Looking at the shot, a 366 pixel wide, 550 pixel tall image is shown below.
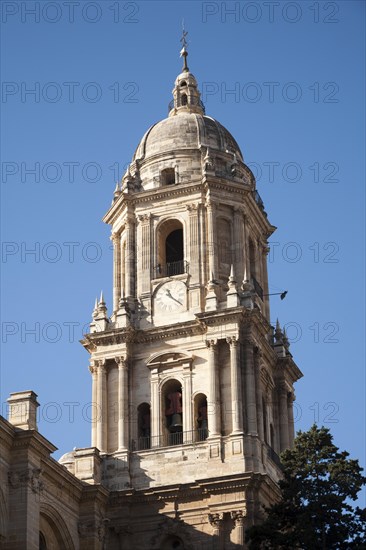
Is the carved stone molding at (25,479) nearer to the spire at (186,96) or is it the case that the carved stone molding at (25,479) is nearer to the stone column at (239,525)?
the stone column at (239,525)

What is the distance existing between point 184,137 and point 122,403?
1346cm

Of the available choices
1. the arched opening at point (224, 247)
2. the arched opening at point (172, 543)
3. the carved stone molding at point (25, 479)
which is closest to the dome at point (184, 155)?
the arched opening at point (224, 247)

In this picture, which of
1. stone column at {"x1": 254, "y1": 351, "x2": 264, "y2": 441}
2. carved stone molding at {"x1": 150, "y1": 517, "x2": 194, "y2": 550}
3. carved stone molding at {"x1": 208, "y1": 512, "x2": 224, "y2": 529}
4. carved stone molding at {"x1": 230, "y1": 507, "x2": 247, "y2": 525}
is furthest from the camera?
stone column at {"x1": 254, "y1": 351, "x2": 264, "y2": 441}

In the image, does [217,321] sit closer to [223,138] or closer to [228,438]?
[228,438]

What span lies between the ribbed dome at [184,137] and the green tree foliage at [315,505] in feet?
61.1

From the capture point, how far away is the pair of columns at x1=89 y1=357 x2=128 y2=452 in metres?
52.0

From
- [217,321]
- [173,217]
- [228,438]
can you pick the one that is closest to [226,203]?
[173,217]

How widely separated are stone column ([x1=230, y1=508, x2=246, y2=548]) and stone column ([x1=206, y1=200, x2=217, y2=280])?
1106 cm

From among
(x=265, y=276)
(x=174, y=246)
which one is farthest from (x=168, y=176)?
(x=265, y=276)

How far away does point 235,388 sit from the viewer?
50.9 m

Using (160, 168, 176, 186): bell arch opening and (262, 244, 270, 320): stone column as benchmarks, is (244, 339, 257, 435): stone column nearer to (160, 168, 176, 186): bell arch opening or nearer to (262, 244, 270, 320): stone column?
(262, 244, 270, 320): stone column

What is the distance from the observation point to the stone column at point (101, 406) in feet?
171

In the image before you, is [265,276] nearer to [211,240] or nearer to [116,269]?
[211,240]

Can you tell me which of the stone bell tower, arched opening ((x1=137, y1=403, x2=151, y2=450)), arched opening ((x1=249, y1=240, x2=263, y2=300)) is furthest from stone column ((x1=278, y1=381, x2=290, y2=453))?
arched opening ((x1=137, y1=403, x2=151, y2=450))
